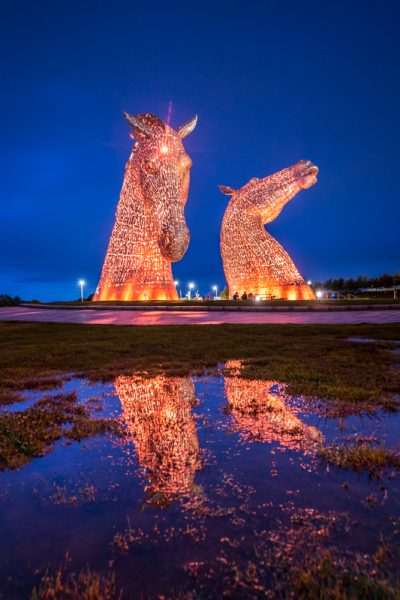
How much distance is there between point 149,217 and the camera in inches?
1116

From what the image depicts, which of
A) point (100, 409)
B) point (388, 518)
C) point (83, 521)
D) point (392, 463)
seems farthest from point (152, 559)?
point (100, 409)

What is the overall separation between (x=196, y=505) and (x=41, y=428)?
1916mm

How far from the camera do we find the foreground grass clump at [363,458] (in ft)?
8.44

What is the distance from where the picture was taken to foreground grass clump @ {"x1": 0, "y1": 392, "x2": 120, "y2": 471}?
2.94 meters

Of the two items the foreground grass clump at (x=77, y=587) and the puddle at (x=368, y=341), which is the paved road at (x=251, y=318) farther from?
the foreground grass clump at (x=77, y=587)

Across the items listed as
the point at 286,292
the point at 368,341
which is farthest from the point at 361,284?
the point at 368,341

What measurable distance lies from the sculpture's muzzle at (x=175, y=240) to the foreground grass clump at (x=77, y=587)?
22614 millimetres

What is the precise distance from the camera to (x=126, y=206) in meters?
28.2

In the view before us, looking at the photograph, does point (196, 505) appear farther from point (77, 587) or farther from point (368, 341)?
point (368, 341)

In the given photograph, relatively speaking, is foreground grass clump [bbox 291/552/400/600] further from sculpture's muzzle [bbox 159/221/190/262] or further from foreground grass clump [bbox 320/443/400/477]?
sculpture's muzzle [bbox 159/221/190/262]

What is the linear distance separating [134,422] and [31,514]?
153cm

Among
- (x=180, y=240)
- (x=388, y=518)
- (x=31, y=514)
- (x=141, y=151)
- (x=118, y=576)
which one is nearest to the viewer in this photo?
(x=118, y=576)

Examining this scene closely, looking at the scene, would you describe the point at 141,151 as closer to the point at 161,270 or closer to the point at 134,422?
the point at 161,270

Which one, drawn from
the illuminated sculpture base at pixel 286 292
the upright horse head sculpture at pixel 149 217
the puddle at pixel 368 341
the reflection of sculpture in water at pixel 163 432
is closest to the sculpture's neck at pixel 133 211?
the upright horse head sculpture at pixel 149 217
